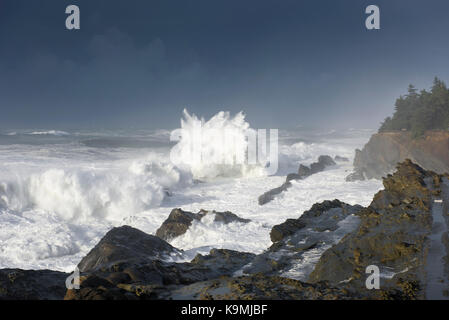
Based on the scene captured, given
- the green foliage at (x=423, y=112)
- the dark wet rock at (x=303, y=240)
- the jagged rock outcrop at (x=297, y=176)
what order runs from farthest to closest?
the green foliage at (x=423, y=112), the jagged rock outcrop at (x=297, y=176), the dark wet rock at (x=303, y=240)

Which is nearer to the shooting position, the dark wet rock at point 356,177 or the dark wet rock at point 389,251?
the dark wet rock at point 389,251

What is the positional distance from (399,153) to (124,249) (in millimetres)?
24385

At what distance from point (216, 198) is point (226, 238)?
379 inches

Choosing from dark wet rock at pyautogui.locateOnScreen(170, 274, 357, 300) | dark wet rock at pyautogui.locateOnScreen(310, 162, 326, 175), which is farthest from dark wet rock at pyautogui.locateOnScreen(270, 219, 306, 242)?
dark wet rock at pyautogui.locateOnScreen(310, 162, 326, 175)

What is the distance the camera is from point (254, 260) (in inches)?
268

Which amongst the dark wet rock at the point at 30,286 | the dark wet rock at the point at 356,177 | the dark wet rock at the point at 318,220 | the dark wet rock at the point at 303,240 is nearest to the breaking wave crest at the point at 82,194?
the dark wet rock at the point at 318,220

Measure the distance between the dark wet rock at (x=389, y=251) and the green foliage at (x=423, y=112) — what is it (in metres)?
19.6

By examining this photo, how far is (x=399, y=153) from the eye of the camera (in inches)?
989

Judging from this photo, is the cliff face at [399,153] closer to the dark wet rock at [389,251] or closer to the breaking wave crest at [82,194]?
the breaking wave crest at [82,194]

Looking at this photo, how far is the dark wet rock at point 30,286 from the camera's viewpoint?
4.82 metres
